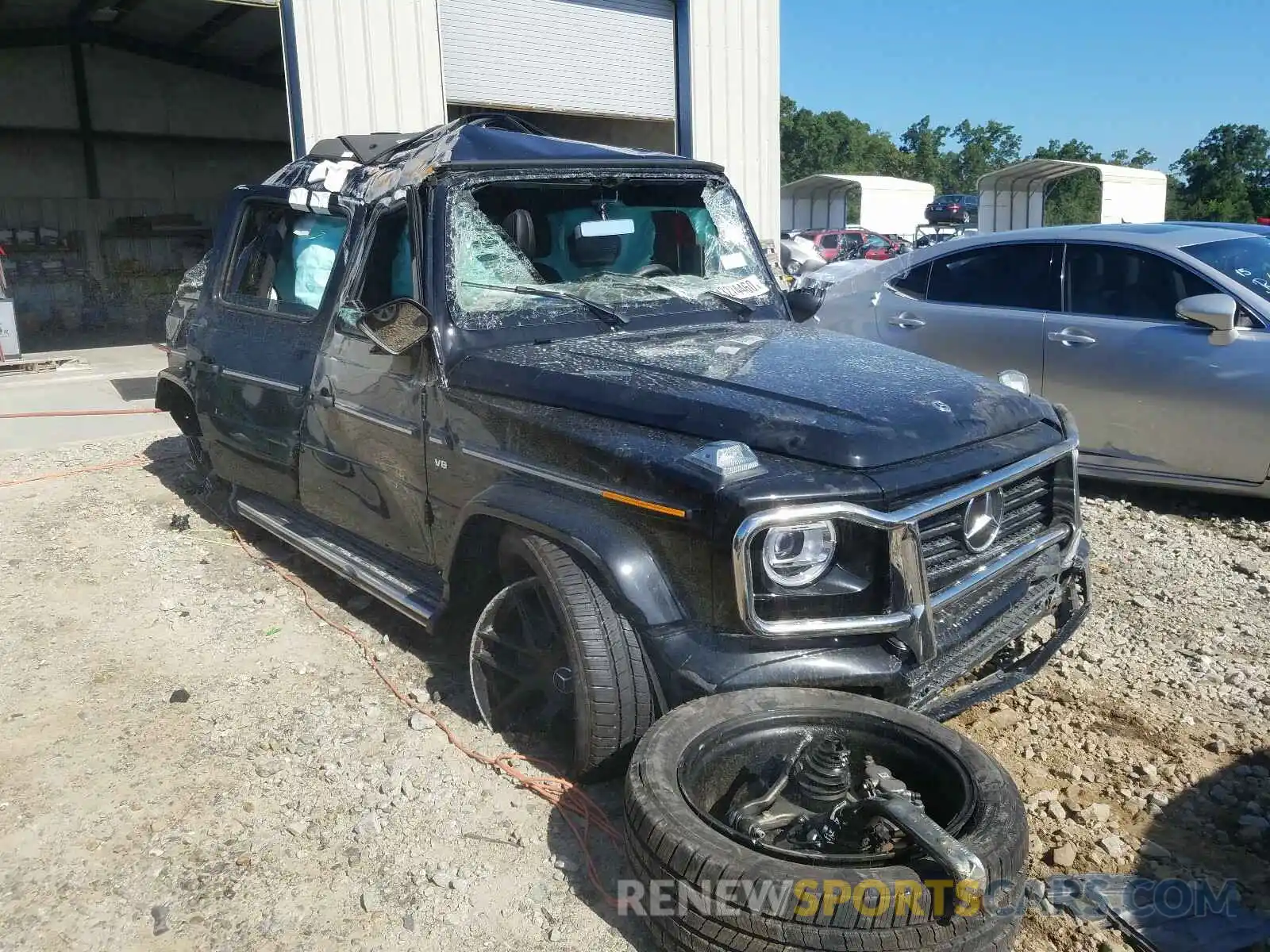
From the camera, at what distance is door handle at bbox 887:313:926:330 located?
21.5 ft

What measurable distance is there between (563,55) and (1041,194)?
22985 millimetres

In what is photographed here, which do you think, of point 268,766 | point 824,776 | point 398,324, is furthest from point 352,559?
point 824,776

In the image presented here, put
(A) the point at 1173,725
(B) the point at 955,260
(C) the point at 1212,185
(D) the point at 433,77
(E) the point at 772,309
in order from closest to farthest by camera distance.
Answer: (A) the point at 1173,725 → (E) the point at 772,309 → (B) the point at 955,260 → (D) the point at 433,77 → (C) the point at 1212,185

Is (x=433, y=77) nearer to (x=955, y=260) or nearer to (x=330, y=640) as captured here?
(x=955, y=260)

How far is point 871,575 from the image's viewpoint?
105 inches

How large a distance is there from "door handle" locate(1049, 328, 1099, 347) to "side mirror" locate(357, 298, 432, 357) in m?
3.97

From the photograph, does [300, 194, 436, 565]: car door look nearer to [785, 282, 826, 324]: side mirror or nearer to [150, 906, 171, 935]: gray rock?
[150, 906, 171, 935]: gray rock

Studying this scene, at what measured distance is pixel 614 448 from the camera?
9.53ft

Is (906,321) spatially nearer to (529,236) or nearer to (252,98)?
(529,236)

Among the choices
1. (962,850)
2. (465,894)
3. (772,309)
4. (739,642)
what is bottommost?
(465,894)

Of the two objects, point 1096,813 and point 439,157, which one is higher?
point 439,157

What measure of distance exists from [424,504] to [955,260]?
4.31m

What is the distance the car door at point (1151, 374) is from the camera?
17.3 ft

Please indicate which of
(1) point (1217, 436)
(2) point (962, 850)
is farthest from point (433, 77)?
(2) point (962, 850)
